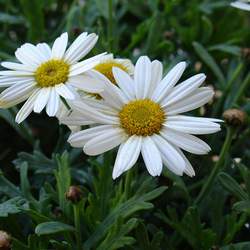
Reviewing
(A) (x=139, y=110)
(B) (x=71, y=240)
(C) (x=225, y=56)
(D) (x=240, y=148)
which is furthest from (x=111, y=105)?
(C) (x=225, y=56)

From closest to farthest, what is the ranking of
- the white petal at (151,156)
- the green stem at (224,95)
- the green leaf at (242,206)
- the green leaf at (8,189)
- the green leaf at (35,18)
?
1. the white petal at (151,156)
2. the green leaf at (242,206)
3. the green leaf at (8,189)
4. the green stem at (224,95)
5. the green leaf at (35,18)

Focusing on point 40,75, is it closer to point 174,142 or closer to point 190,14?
point 174,142

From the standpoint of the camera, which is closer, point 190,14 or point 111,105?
point 111,105

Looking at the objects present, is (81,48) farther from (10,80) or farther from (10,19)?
(10,19)

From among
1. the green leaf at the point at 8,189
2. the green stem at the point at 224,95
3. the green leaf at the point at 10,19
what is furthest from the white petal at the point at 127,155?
the green leaf at the point at 10,19

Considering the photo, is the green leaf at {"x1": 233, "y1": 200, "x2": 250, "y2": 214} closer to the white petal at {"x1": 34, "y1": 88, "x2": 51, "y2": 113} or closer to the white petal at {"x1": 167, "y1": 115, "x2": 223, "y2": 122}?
the white petal at {"x1": 167, "y1": 115, "x2": 223, "y2": 122}

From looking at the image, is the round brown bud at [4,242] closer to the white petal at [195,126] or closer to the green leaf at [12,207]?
the green leaf at [12,207]
